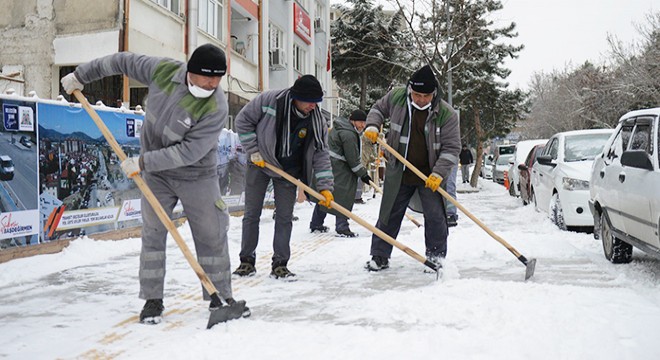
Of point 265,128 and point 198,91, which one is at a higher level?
point 198,91

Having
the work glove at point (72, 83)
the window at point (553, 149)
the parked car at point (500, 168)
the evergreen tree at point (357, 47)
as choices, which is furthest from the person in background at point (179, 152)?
the evergreen tree at point (357, 47)

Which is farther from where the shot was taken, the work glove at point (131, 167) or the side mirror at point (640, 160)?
the side mirror at point (640, 160)

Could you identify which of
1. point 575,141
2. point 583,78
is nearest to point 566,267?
point 575,141

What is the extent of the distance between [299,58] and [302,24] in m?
1.49

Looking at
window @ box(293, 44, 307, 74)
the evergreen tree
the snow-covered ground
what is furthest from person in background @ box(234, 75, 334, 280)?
the evergreen tree

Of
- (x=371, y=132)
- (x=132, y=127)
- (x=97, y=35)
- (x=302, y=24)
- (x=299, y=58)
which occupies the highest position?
(x=302, y=24)

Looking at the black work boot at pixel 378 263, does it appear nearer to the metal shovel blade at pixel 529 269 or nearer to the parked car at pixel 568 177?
the metal shovel blade at pixel 529 269

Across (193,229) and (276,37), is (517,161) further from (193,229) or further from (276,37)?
(193,229)

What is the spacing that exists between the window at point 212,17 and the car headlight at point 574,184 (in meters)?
10.0

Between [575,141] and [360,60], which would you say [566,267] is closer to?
[575,141]

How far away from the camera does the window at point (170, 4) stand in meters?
13.8

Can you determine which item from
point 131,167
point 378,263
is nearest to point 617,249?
point 378,263

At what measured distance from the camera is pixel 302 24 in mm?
26062

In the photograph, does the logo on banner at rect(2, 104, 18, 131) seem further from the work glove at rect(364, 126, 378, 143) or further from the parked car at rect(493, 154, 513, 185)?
the parked car at rect(493, 154, 513, 185)
